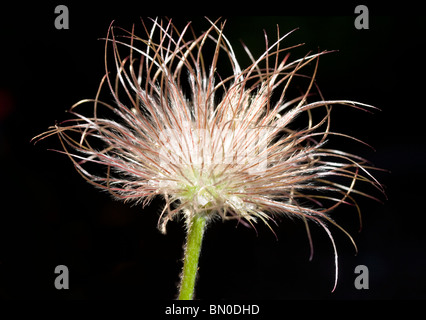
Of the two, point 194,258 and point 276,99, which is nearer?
point 194,258

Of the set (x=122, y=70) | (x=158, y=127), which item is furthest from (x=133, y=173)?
(x=122, y=70)

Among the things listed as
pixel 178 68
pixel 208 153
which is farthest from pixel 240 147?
pixel 178 68

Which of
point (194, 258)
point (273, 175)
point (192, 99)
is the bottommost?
point (194, 258)

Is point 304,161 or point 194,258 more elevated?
point 304,161

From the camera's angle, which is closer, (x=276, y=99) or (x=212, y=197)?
(x=212, y=197)

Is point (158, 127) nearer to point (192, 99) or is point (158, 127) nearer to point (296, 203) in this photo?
point (192, 99)

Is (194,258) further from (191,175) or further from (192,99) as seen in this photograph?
(192,99)
